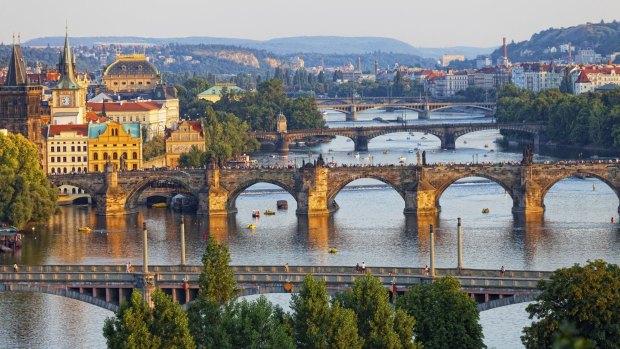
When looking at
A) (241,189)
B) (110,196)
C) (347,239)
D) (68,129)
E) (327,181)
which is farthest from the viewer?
(68,129)

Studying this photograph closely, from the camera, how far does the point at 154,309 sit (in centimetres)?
4047

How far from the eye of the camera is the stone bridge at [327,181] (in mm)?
78125

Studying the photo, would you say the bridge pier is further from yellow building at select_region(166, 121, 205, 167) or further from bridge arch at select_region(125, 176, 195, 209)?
bridge arch at select_region(125, 176, 195, 209)

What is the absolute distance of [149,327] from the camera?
4006cm

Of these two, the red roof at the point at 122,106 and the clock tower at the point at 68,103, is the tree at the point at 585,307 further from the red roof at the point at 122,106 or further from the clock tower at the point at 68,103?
the red roof at the point at 122,106

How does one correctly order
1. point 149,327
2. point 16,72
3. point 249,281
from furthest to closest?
point 16,72 < point 249,281 < point 149,327

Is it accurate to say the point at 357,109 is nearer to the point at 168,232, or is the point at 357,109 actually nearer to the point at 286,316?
the point at 168,232

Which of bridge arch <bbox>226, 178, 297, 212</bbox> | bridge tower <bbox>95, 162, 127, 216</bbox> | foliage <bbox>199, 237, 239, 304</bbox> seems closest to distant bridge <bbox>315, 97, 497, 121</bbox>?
bridge arch <bbox>226, 178, 297, 212</bbox>

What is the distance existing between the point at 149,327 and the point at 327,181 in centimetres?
3988

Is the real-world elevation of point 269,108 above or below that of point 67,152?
above

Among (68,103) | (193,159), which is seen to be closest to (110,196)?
(193,159)

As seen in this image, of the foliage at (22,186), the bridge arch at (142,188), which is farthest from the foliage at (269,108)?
the foliage at (22,186)

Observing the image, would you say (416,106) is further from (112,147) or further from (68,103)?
(112,147)

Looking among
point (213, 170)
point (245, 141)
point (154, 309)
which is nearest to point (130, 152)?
point (213, 170)
